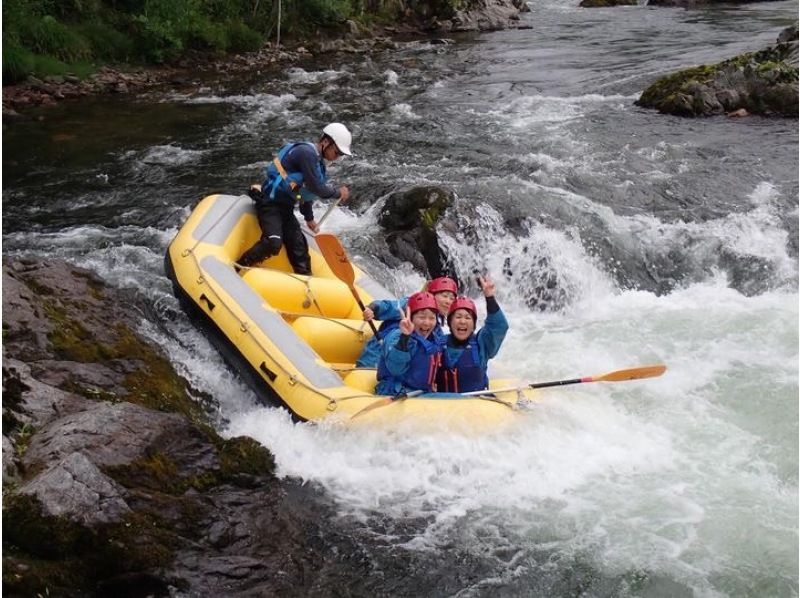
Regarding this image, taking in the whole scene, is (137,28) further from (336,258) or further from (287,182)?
(336,258)

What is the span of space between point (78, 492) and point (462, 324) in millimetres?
2561

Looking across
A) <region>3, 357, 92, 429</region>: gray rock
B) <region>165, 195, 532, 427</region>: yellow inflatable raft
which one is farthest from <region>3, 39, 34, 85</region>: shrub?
<region>3, 357, 92, 429</region>: gray rock

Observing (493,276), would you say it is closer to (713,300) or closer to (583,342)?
(583,342)

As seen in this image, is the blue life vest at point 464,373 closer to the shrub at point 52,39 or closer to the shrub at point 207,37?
the shrub at point 52,39

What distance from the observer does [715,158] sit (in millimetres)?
10297

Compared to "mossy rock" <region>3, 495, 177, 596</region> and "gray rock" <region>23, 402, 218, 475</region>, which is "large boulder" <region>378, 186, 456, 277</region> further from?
"mossy rock" <region>3, 495, 177, 596</region>

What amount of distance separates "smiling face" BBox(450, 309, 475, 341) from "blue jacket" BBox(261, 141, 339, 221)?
7.21 ft

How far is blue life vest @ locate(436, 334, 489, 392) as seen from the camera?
5195mm

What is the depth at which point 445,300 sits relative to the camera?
5246 millimetres

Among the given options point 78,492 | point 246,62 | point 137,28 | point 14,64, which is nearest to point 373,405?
point 78,492

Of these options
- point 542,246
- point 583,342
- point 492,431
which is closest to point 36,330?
point 492,431

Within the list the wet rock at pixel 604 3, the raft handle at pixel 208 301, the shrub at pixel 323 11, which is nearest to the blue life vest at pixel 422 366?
the raft handle at pixel 208 301

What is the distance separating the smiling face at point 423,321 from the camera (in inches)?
197

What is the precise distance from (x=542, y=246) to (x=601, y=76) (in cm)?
862
